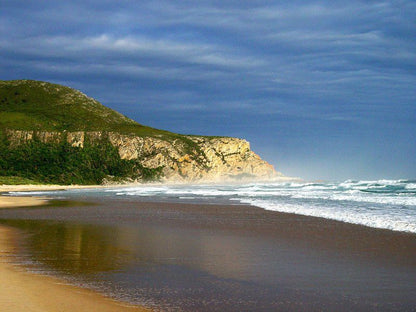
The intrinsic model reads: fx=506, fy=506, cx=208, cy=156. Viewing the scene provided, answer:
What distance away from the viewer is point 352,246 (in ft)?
42.2

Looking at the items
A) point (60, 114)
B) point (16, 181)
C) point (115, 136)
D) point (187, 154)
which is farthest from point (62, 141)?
point (187, 154)

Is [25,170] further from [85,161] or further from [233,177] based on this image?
[233,177]

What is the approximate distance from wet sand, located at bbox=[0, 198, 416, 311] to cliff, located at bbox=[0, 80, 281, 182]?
101892 millimetres

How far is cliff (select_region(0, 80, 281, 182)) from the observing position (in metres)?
121

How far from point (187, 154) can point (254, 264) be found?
412ft

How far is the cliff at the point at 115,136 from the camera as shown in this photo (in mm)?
120688

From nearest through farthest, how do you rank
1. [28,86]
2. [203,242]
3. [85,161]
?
[203,242] → [85,161] → [28,86]

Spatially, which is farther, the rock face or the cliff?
the cliff

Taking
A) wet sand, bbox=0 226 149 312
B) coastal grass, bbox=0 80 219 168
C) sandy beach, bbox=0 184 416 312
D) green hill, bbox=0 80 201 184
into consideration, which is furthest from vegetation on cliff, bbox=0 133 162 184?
wet sand, bbox=0 226 149 312

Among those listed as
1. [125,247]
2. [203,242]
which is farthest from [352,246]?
[125,247]

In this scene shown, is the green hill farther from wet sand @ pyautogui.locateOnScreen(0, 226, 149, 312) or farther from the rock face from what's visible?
wet sand @ pyautogui.locateOnScreen(0, 226, 149, 312)

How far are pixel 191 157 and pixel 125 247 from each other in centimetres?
12331

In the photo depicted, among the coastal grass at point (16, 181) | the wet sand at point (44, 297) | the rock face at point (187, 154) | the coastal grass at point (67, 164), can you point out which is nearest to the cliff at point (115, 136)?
the rock face at point (187, 154)

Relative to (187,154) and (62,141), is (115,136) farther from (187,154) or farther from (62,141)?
(187,154)
